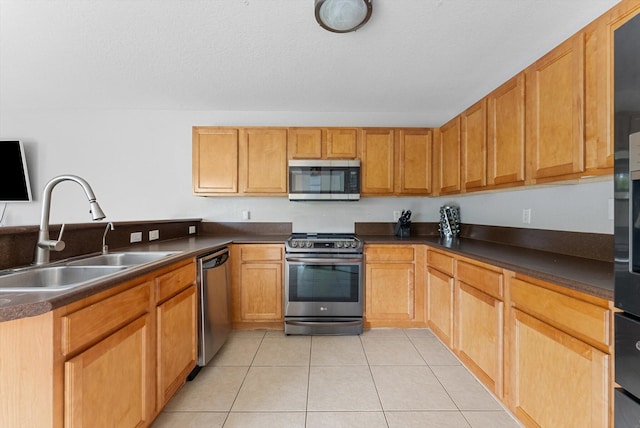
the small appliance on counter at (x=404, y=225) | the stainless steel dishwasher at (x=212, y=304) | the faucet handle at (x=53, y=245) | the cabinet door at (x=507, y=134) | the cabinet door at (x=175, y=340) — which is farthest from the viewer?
the small appliance on counter at (x=404, y=225)

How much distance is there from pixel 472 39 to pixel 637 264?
167 cm

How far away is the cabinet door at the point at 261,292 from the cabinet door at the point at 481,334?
1.53 meters

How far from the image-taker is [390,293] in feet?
8.42

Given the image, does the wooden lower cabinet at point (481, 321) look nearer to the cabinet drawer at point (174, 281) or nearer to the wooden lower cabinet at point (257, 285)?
the wooden lower cabinet at point (257, 285)

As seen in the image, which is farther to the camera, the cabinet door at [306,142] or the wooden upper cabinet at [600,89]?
the cabinet door at [306,142]

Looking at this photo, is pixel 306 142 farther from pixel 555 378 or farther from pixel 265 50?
pixel 555 378

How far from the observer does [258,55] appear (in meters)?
2.03

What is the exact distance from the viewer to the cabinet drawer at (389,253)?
256 centimetres

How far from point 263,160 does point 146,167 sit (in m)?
1.52

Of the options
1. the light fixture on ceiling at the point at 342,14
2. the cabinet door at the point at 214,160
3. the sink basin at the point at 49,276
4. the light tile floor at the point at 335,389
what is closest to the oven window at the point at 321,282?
the light tile floor at the point at 335,389

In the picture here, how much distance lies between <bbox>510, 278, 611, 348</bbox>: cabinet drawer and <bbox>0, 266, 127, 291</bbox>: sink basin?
1.94 metres

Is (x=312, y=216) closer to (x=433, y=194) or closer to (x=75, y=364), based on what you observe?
(x=433, y=194)

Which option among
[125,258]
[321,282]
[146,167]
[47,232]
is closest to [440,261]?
[321,282]

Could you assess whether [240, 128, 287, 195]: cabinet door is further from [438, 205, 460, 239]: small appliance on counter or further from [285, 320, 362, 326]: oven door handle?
[438, 205, 460, 239]: small appliance on counter
